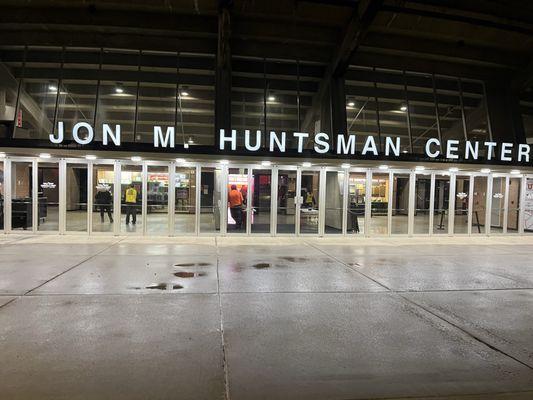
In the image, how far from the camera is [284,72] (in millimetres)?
15117

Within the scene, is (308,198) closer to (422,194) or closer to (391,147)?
(391,147)

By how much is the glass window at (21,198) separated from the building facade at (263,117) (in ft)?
0.18

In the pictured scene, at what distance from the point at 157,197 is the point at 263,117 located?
5435 mm

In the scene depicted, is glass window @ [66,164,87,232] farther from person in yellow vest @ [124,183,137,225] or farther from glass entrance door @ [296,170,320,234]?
glass entrance door @ [296,170,320,234]

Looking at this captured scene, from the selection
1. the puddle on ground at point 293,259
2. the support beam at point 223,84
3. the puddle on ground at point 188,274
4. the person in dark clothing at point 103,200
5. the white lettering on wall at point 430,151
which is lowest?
the puddle on ground at point 188,274

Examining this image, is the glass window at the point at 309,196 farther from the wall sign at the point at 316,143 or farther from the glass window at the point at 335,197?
the wall sign at the point at 316,143

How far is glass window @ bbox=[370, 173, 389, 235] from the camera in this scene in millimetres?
13695

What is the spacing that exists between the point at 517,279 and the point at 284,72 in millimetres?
11486

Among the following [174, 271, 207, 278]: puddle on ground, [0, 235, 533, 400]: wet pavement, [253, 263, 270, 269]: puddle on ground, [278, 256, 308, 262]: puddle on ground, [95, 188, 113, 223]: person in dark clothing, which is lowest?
[0, 235, 533, 400]: wet pavement

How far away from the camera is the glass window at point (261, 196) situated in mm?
13094

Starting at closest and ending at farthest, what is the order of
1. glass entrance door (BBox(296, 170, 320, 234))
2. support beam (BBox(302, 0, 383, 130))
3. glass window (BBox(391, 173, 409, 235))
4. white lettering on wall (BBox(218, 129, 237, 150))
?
white lettering on wall (BBox(218, 129, 237, 150)), support beam (BBox(302, 0, 383, 130)), glass entrance door (BBox(296, 170, 320, 234)), glass window (BBox(391, 173, 409, 235))

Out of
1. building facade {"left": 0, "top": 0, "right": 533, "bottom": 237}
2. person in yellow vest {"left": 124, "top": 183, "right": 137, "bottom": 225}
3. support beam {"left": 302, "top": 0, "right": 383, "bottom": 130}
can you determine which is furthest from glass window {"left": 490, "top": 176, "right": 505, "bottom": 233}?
person in yellow vest {"left": 124, "top": 183, "right": 137, "bottom": 225}

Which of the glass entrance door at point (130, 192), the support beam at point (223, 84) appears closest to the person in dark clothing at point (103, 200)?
the glass entrance door at point (130, 192)

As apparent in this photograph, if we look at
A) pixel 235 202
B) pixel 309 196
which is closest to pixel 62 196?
pixel 235 202
